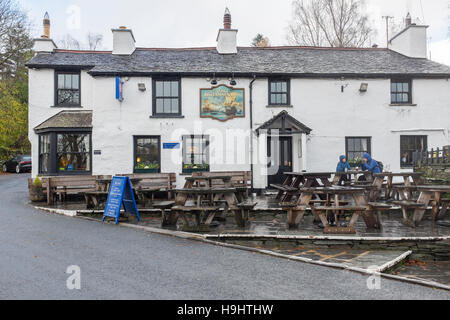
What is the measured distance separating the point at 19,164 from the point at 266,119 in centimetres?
2456

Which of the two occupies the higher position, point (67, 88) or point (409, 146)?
point (67, 88)

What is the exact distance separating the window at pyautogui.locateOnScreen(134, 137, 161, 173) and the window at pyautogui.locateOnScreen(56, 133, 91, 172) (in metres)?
2.30

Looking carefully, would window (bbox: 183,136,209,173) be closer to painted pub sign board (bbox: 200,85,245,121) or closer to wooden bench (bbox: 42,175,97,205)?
painted pub sign board (bbox: 200,85,245,121)

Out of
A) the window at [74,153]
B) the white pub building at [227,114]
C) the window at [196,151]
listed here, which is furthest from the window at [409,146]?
the window at [74,153]

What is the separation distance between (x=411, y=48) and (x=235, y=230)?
14867mm

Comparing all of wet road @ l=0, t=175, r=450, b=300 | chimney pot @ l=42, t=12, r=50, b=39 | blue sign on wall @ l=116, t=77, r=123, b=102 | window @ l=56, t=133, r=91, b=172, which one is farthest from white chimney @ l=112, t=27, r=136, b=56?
wet road @ l=0, t=175, r=450, b=300

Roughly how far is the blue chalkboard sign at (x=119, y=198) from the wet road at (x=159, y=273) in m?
1.71

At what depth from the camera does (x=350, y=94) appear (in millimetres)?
15719

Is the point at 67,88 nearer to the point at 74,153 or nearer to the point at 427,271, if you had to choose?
the point at 74,153

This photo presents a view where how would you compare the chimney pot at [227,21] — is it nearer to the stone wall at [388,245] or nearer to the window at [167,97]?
the window at [167,97]

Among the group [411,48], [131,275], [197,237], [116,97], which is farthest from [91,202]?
[411,48]

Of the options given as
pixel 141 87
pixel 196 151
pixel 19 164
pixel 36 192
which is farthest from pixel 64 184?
pixel 19 164

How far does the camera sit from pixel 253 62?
1625 centimetres
